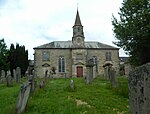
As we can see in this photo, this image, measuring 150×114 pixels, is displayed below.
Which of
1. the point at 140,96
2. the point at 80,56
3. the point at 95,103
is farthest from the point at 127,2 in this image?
the point at 80,56

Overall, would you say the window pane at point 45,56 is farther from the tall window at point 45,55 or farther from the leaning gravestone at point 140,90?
the leaning gravestone at point 140,90

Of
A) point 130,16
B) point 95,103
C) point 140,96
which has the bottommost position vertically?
point 95,103

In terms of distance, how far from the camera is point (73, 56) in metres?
56.0

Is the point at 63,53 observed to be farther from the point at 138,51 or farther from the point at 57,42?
the point at 138,51

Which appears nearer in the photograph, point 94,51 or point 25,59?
point 25,59

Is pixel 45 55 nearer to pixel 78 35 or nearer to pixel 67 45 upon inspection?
pixel 67 45

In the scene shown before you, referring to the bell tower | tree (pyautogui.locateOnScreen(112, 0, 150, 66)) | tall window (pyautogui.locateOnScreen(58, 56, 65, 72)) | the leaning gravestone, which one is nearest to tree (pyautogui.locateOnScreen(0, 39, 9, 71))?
tall window (pyautogui.locateOnScreen(58, 56, 65, 72))

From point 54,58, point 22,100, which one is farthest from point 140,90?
point 54,58

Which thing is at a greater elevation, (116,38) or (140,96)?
(116,38)

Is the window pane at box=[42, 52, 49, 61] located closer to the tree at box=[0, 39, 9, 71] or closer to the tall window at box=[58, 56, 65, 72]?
the tall window at box=[58, 56, 65, 72]

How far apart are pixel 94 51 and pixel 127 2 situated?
32.6 m

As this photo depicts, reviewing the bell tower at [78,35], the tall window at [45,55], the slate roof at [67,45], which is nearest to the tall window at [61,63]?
the slate roof at [67,45]

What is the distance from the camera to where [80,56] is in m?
56.0

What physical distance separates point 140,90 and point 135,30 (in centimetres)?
1945
